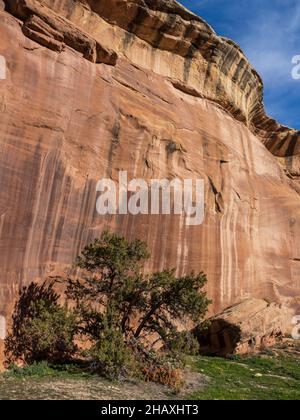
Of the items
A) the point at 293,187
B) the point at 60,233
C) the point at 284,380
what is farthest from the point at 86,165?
the point at 293,187

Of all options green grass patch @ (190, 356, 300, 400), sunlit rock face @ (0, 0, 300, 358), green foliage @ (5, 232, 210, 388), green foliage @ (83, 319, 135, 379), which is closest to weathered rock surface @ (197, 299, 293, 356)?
green grass patch @ (190, 356, 300, 400)

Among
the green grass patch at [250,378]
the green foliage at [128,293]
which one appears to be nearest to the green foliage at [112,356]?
the green foliage at [128,293]

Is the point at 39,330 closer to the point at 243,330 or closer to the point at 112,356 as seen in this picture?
the point at 112,356

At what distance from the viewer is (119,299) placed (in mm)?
15328

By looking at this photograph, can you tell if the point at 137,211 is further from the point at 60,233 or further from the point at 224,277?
the point at 224,277

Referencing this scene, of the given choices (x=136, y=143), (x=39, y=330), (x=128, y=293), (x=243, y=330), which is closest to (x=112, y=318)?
(x=128, y=293)

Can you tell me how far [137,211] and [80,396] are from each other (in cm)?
1061

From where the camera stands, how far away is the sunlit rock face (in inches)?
663

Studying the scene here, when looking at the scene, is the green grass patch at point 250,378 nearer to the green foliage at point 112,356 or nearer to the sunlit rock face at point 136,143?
the green foliage at point 112,356

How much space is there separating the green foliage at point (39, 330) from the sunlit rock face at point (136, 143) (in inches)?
21.4

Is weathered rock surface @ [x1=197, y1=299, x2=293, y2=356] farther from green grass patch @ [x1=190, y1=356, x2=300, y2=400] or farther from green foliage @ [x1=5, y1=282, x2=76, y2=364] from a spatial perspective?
green foliage @ [x1=5, y1=282, x2=76, y2=364]

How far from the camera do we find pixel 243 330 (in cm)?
2184

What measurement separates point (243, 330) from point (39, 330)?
11596 millimetres

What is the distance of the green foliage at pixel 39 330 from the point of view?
14258 millimetres
